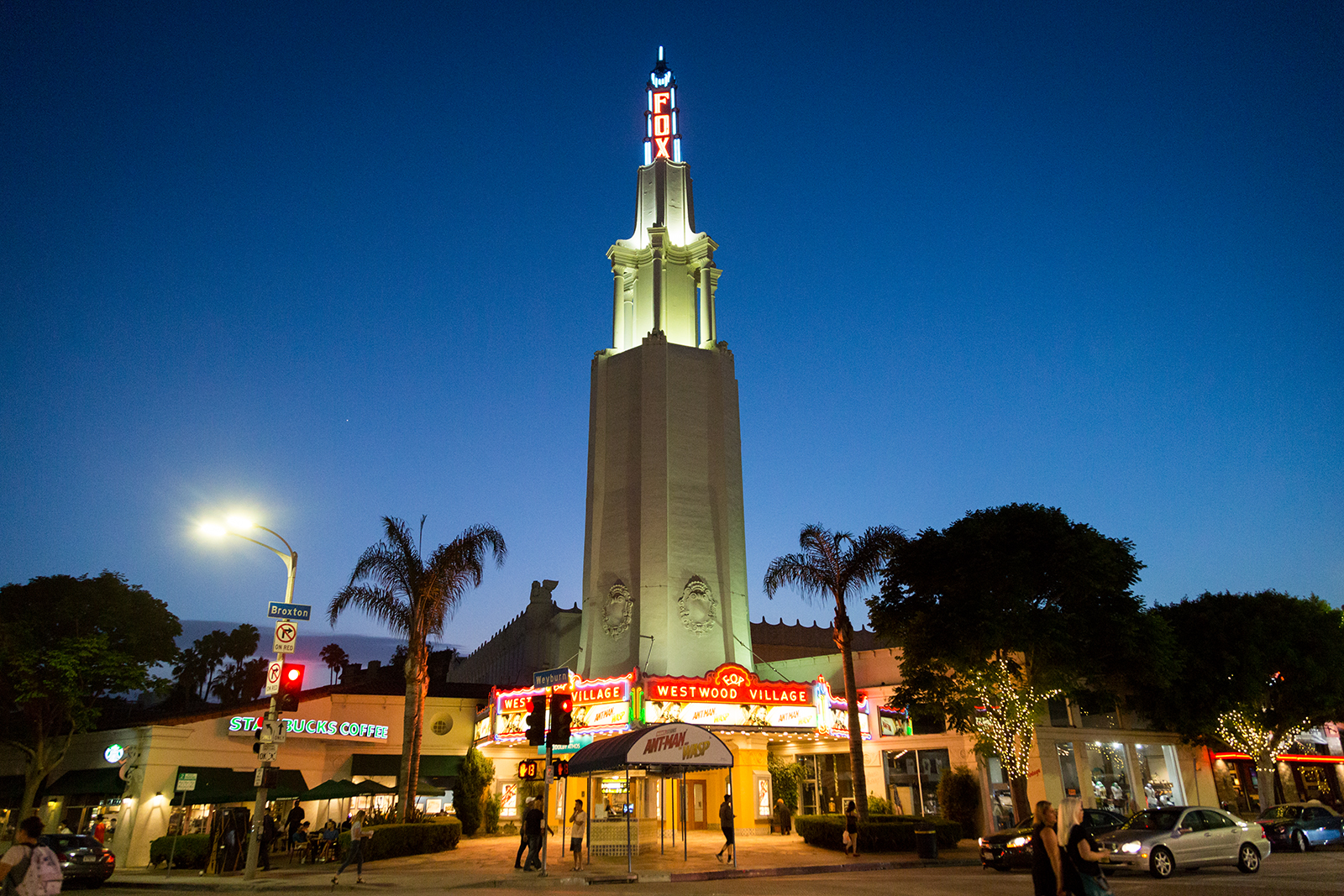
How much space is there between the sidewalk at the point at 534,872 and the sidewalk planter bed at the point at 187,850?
446 mm

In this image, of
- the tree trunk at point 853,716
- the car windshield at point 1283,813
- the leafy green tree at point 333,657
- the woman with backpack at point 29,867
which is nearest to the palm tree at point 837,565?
the tree trunk at point 853,716

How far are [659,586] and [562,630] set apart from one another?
626 inches

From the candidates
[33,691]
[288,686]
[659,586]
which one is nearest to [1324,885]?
[288,686]

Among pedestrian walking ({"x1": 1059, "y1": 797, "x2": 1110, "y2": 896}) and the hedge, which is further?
the hedge

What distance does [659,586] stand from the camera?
141 feet

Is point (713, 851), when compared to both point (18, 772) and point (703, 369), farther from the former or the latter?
point (18, 772)

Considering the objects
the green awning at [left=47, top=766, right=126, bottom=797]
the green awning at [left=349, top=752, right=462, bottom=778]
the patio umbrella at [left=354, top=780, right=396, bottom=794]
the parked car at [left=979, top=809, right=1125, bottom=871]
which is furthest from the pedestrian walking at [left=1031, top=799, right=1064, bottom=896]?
the green awning at [left=47, top=766, right=126, bottom=797]

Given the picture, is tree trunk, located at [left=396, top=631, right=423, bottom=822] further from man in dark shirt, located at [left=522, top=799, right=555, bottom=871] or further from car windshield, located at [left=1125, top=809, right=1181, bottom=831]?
car windshield, located at [left=1125, top=809, right=1181, bottom=831]

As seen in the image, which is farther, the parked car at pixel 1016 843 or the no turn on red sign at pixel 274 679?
the parked car at pixel 1016 843

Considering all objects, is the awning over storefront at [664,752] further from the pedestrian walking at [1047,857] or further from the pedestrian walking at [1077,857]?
the pedestrian walking at [1077,857]

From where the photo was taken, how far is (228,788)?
31938mm

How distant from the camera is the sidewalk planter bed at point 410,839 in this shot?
86.9 feet

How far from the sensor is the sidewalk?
67.7 feet

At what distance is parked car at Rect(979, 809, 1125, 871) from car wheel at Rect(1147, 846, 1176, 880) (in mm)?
2391
